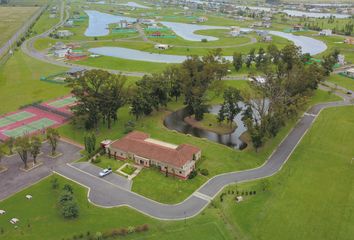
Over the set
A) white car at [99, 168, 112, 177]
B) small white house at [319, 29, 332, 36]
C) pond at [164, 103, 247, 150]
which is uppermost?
small white house at [319, 29, 332, 36]

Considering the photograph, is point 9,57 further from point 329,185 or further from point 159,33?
point 329,185

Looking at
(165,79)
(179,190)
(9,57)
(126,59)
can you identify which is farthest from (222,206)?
(9,57)

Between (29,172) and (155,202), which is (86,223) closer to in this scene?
(155,202)

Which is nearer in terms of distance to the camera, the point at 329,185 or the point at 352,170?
the point at 329,185

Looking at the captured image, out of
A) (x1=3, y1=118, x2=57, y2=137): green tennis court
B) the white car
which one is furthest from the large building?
(x1=3, y1=118, x2=57, y2=137): green tennis court

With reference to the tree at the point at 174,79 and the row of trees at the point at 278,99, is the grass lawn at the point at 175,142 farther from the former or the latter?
the tree at the point at 174,79

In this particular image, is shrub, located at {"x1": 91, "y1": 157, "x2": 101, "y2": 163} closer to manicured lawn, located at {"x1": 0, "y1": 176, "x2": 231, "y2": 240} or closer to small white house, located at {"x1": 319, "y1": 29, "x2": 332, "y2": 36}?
manicured lawn, located at {"x1": 0, "y1": 176, "x2": 231, "y2": 240}
